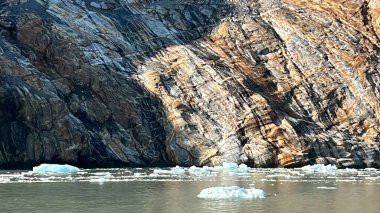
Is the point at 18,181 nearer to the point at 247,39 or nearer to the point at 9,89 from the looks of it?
the point at 9,89

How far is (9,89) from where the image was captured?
177 ft

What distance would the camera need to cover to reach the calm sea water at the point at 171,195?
77.2 ft

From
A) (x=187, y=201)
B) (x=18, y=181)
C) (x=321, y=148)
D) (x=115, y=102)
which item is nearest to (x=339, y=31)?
(x=321, y=148)

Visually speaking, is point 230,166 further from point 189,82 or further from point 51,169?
point 51,169

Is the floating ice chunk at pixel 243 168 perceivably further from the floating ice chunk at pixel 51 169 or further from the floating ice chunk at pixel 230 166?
the floating ice chunk at pixel 51 169

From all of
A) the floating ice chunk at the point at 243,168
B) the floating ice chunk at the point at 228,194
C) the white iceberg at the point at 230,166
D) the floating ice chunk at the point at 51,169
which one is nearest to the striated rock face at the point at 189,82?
the white iceberg at the point at 230,166

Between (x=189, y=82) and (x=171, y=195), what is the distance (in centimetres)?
3421

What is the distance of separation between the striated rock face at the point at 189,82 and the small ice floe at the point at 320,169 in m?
3.93

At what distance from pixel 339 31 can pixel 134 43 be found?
21.4 meters

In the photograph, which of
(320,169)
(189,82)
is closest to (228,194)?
(320,169)

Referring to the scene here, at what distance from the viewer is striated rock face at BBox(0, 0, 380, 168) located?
54438 millimetres

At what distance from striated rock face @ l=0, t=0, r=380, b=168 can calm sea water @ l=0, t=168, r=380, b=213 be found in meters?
16.4

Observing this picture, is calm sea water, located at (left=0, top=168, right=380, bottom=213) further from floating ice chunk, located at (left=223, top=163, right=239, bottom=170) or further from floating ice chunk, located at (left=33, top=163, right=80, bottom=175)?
floating ice chunk, located at (left=223, top=163, right=239, bottom=170)

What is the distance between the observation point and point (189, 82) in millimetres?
61750
